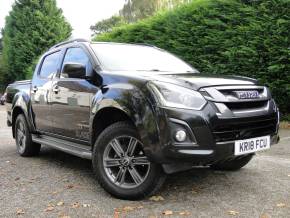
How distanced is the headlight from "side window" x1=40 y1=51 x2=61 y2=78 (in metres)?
2.58

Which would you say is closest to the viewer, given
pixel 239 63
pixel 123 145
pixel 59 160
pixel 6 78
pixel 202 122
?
pixel 202 122

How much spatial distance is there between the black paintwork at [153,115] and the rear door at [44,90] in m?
0.28

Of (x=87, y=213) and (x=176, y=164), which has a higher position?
(x=176, y=164)

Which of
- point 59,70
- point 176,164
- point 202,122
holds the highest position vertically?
point 59,70

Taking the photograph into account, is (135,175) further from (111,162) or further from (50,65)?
(50,65)

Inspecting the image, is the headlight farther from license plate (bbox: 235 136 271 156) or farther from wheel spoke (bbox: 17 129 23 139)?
wheel spoke (bbox: 17 129 23 139)

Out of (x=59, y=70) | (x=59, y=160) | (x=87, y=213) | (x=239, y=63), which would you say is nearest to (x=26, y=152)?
(x=59, y=160)

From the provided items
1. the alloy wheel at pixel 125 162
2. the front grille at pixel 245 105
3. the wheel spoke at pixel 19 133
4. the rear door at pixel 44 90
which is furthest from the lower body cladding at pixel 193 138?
the wheel spoke at pixel 19 133

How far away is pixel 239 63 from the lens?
10492mm

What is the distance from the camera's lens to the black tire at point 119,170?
169 inches

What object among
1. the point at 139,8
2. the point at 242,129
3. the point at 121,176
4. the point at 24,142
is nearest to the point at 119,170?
the point at 121,176

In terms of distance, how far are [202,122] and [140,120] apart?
611 millimetres

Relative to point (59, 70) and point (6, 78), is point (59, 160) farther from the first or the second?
point (6, 78)

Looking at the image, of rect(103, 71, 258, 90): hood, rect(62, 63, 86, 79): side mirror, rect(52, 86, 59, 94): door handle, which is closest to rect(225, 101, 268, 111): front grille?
rect(103, 71, 258, 90): hood
